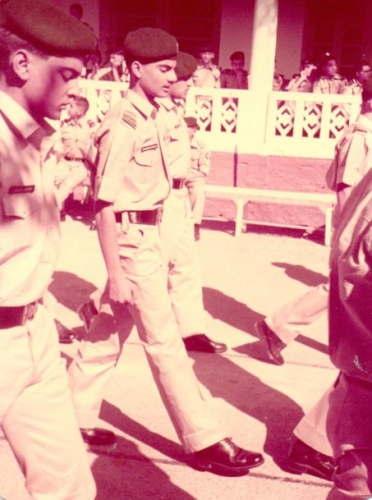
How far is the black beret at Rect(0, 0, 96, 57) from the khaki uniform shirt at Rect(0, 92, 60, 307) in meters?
0.19

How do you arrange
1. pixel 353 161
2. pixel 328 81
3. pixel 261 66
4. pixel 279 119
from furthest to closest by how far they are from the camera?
1. pixel 328 81
2. pixel 261 66
3. pixel 279 119
4. pixel 353 161

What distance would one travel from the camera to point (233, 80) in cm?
1450

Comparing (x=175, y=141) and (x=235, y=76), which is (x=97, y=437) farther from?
(x=235, y=76)

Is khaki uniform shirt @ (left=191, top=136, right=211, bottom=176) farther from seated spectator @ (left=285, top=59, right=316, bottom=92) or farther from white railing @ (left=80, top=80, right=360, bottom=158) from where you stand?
seated spectator @ (left=285, top=59, right=316, bottom=92)

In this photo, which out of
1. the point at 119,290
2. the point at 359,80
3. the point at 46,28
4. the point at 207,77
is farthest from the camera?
the point at 359,80

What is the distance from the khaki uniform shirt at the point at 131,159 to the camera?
381 cm

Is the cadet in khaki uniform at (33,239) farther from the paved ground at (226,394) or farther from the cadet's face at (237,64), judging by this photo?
the cadet's face at (237,64)

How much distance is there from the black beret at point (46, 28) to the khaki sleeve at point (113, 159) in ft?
3.94

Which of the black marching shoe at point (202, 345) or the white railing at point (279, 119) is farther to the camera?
the white railing at point (279, 119)

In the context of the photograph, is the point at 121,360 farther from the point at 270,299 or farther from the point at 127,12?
the point at 127,12

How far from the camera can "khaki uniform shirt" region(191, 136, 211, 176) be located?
9.49 m

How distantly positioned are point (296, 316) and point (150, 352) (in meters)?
1.56

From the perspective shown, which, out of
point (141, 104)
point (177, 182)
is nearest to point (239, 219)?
point (177, 182)

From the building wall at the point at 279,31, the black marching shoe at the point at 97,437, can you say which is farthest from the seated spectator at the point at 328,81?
the black marching shoe at the point at 97,437
